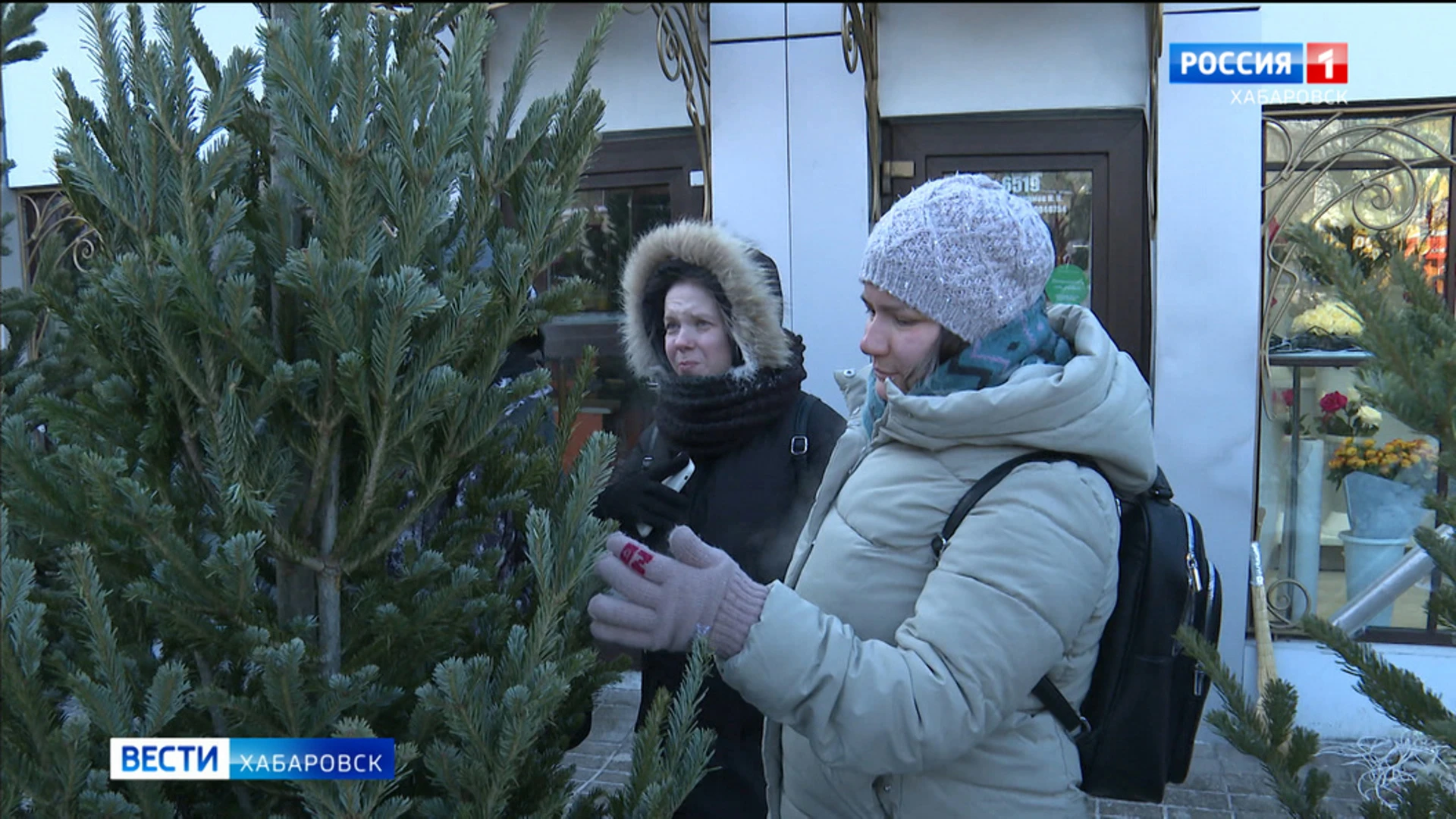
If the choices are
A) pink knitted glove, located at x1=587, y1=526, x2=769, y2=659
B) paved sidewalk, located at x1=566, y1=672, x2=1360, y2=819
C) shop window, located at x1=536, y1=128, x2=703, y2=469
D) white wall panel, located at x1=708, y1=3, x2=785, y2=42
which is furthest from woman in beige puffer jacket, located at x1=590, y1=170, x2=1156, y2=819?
shop window, located at x1=536, y1=128, x2=703, y2=469

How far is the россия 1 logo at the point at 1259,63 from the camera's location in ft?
13.9

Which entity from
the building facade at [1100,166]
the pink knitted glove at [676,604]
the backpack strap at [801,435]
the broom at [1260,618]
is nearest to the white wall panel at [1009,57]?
the building facade at [1100,166]

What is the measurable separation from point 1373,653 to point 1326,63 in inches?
134

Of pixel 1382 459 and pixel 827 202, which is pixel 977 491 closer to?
pixel 827 202

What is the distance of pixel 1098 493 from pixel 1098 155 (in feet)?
11.5

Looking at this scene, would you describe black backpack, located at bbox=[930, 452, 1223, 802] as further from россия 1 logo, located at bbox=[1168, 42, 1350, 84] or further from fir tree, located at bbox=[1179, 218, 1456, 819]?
россия 1 logo, located at bbox=[1168, 42, 1350, 84]

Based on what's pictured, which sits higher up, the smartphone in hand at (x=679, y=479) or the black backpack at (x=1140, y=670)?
the smartphone in hand at (x=679, y=479)

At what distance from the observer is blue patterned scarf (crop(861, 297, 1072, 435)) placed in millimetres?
1535

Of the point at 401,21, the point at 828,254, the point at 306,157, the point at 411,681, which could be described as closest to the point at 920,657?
the point at 411,681

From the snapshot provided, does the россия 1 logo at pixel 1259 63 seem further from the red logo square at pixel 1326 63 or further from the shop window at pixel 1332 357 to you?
the shop window at pixel 1332 357

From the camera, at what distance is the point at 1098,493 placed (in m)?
1.45

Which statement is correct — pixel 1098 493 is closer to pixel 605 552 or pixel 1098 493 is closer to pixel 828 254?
pixel 605 552

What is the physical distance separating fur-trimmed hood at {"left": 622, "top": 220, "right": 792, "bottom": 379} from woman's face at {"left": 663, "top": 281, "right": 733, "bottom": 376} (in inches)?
1.5

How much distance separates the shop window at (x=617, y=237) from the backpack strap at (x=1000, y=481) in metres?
3.62
